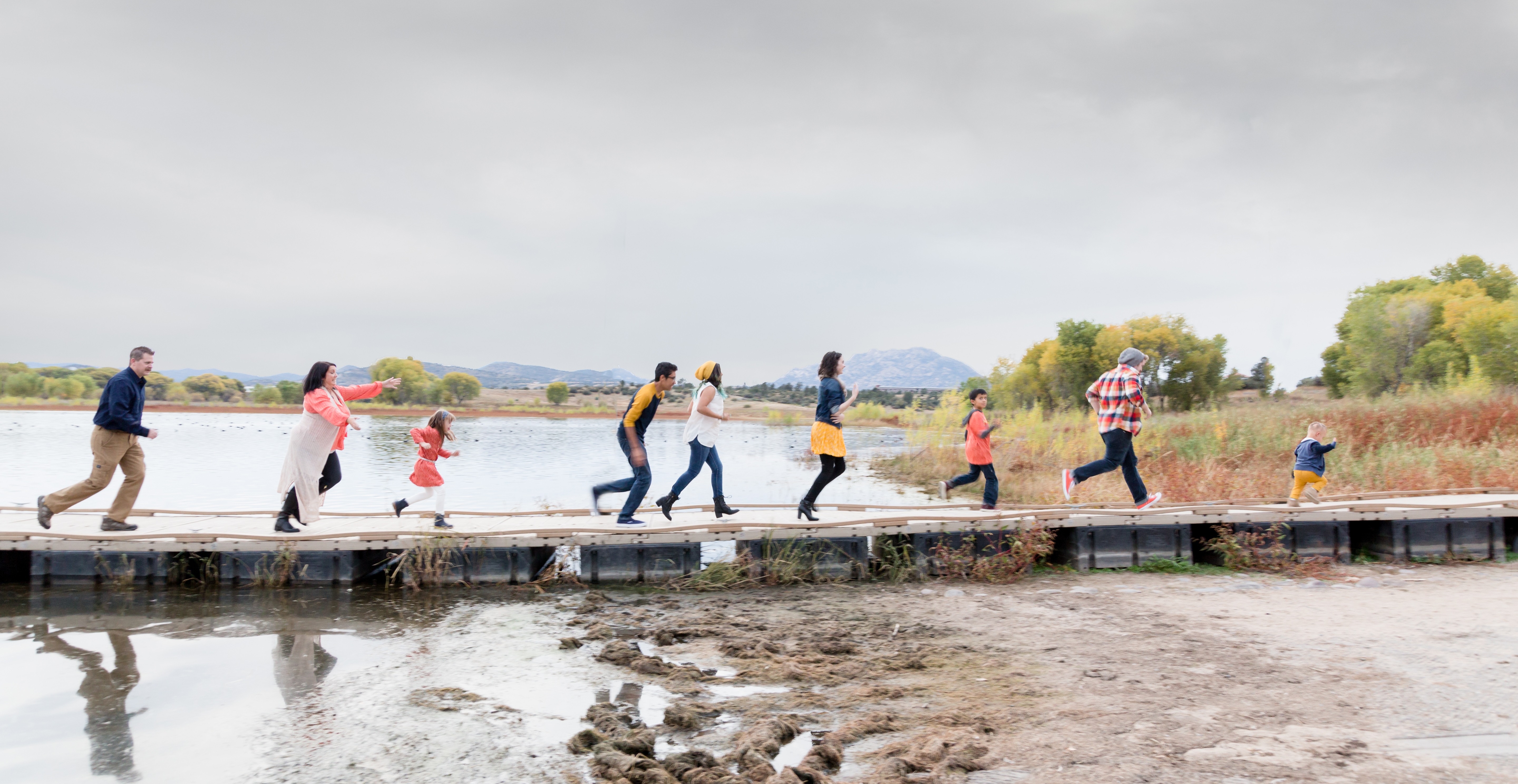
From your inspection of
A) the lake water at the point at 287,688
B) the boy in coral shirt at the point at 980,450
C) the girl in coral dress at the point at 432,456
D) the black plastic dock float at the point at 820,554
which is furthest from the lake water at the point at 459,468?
the boy in coral shirt at the point at 980,450

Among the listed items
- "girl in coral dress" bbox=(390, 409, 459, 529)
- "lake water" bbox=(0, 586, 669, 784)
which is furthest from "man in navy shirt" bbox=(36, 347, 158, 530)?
"girl in coral dress" bbox=(390, 409, 459, 529)

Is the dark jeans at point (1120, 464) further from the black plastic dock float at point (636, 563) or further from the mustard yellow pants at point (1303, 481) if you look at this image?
the black plastic dock float at point (636, 563)

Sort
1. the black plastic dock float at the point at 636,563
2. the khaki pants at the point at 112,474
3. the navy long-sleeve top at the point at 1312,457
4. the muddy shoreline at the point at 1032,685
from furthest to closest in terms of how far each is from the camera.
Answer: the navy long-sleeve top at the point at 1312,457, the black plastic dock float at the point at 636,563, the khaki pants at the point at 112,474, the muddy shoreline at the point at 1032,685

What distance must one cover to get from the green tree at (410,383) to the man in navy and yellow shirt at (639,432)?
8545cm

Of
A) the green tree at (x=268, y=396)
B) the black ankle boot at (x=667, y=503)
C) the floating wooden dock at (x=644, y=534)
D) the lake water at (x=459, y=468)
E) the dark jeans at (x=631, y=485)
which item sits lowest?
the lake water at (x=459, y=468)

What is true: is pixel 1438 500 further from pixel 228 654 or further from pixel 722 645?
pixel 228 654

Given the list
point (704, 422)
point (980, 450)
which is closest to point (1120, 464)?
point (980, 450)

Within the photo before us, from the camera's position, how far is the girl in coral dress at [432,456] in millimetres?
9211

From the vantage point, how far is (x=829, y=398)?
9.15m

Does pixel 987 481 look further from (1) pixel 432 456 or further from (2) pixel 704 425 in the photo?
(1) pixel 432 456

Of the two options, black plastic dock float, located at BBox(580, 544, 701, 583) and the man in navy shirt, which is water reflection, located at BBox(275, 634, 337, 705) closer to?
the man in navy shirt

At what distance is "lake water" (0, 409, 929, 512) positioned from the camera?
19922mm

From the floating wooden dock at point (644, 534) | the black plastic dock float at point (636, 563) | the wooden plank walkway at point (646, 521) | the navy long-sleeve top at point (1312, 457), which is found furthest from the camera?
the navy long-sleeve top at point (1312, 457)

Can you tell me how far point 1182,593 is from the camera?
8391 mm
